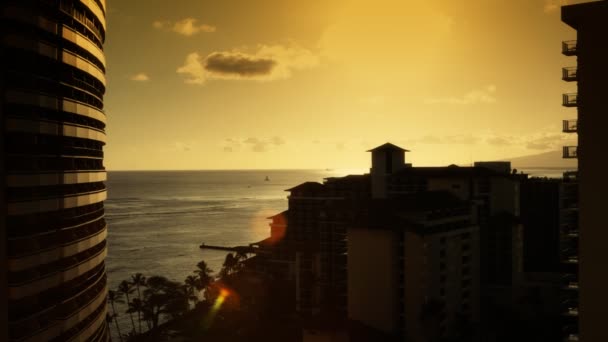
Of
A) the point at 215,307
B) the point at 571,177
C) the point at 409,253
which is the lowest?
the point at 215,307

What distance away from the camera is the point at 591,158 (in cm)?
2844

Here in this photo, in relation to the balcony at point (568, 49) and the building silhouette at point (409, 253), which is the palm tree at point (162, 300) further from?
the balcony at point (568, 49)

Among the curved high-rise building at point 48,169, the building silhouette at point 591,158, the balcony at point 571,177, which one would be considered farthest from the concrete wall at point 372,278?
the building silhouette at point 591,158

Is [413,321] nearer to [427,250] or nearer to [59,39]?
[427,250]

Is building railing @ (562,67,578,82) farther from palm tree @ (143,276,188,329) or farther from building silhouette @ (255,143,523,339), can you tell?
palm tree @ (143,276,188,329)

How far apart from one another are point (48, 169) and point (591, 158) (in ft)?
108

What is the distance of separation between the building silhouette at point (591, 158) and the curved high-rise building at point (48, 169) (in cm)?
3112

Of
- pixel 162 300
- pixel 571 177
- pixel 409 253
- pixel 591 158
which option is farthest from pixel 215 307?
pixel 591 158

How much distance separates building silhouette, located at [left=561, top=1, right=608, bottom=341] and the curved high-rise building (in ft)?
102

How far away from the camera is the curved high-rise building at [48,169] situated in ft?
103

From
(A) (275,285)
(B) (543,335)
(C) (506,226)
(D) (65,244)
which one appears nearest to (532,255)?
(C) (506,226)

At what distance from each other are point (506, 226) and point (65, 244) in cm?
7865

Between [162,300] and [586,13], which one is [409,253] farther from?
[586,13]

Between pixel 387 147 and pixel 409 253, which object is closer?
pixel 409 253
